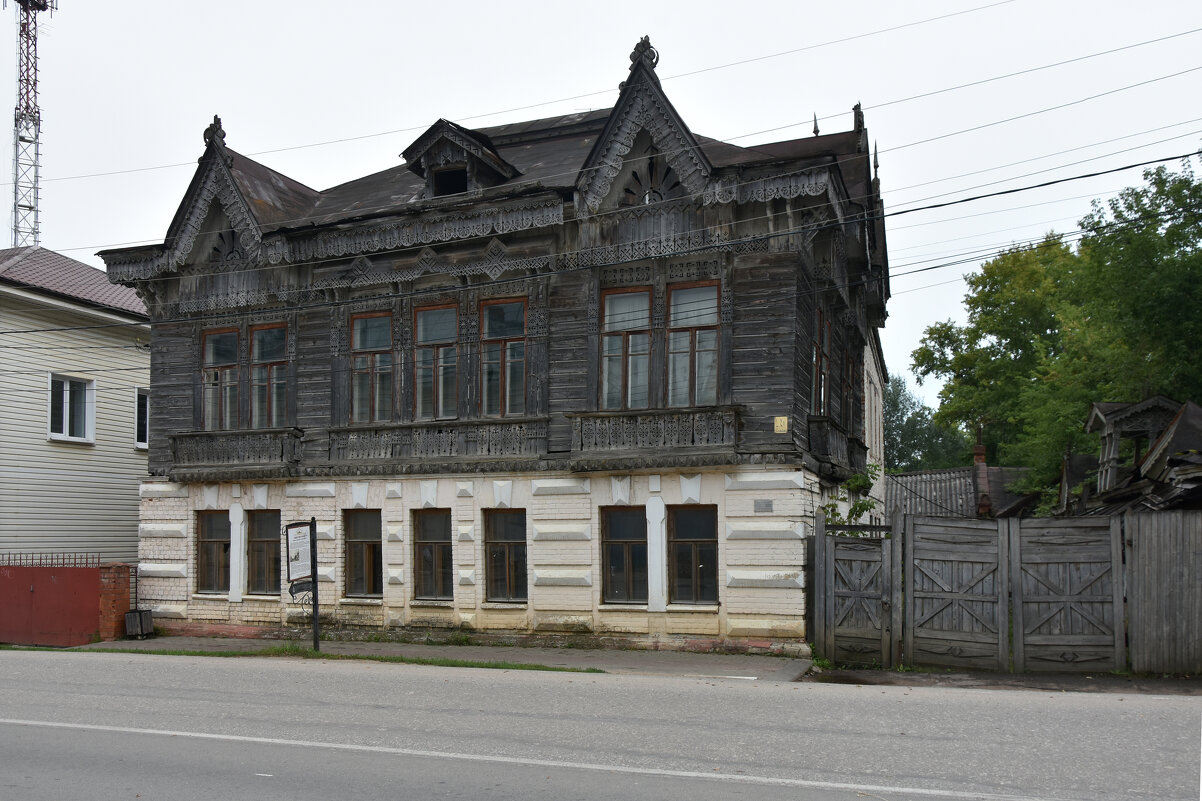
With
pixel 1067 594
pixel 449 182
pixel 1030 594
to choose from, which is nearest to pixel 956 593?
pixel 1030 594

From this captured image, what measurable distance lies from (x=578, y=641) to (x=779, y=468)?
4.63 meters

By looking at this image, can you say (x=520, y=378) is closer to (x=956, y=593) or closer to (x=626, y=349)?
(x=626, y=349)

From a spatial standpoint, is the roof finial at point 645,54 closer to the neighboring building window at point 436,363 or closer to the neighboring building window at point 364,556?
the neighboring building window at point 436,363

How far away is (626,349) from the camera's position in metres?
19.0

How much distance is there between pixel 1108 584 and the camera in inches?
579

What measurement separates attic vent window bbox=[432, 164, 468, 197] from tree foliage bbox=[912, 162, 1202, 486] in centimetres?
1111

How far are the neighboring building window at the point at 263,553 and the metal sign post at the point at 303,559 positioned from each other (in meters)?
3.90

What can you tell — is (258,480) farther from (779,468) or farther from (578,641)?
(779,468)

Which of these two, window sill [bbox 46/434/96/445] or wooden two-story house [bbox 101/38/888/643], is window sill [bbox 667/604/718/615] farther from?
window sill [bbox 46/434/96/445]

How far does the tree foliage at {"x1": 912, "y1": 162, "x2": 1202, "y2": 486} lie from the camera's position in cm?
2280

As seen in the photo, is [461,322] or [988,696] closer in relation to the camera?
[988,696]

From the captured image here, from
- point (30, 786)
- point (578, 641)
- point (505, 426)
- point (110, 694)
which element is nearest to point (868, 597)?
point (578, 641)

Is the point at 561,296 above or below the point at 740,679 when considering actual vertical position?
above

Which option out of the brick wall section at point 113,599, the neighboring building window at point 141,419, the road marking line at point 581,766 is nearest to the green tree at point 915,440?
the neighboring building window at point 141,419
